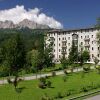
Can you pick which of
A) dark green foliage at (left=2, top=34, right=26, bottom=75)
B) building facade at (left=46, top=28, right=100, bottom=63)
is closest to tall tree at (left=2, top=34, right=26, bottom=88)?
dark green foliage at (left=2, top=34, right=26, bottom=75)

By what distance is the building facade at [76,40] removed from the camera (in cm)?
11462

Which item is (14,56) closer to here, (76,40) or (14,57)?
(14,57)

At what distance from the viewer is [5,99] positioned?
118 ft

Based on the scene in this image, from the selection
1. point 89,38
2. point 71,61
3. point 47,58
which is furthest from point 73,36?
point 47,58

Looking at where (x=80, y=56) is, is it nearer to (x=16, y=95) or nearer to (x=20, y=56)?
(x=20, y=56)

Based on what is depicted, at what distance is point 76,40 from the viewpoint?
119875mm

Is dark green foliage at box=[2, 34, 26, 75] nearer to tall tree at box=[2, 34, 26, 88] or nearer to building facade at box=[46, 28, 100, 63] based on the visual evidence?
tall tree at box=[2, 34, 26, 88]

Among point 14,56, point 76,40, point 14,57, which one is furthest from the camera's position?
point 76,40

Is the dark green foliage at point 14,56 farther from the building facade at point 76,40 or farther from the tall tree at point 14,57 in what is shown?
the building facade at point 76,40

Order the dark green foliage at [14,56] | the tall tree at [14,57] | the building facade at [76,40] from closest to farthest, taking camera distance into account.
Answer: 1. the tall tree at [14,57]
2. the dark green foliage at [14,56]
3. the building facade at [76,40]

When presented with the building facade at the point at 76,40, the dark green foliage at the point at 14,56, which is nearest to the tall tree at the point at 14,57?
the dark green foliage at the point at 14,56

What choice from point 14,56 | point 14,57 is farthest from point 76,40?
point 14,57

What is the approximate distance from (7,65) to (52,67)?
19486 millimetres

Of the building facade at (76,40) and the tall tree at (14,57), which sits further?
the building facade at (76,40)
